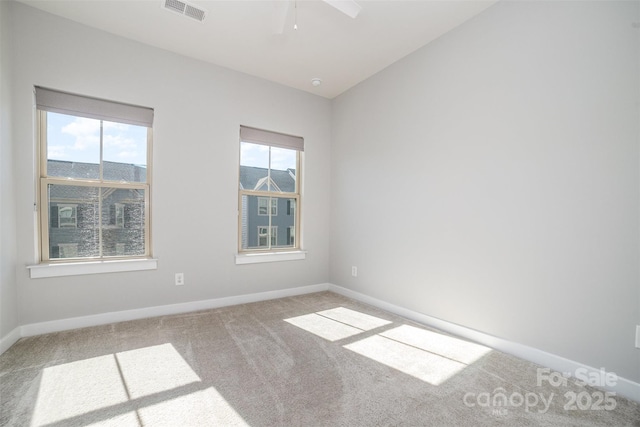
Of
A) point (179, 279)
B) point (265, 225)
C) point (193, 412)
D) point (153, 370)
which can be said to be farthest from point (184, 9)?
point (193, 412)

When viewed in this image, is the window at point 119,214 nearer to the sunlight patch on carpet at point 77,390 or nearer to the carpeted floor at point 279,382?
the carpeted floor at point 279,382

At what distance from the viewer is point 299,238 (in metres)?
3.94

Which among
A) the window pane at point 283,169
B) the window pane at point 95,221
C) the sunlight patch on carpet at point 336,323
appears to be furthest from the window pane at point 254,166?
the sunlight patch on carpet at point 336,323

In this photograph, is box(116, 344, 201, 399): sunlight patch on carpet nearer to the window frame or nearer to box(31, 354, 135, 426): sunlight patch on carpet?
box(31, 354, 135, 426): sunlight patch on carpet

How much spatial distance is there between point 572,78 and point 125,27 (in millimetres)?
3676

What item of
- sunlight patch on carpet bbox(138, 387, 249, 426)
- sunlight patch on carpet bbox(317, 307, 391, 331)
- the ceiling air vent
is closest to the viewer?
sunlight patch on carpet bbox(138, 387, 249, 426)

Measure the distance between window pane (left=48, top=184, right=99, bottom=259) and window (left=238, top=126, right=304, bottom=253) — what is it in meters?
1.41

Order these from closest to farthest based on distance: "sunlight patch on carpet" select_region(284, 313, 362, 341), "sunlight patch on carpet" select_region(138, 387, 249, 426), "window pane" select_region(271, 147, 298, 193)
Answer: "sunlight patch on carpet" select_region(138, 387, 249, 426) < "sunlight patch on carpet" select_region(284, 313, 362, 341) < "window pane" select_region(271, 147, 298, 193)

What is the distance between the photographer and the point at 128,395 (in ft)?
5.45

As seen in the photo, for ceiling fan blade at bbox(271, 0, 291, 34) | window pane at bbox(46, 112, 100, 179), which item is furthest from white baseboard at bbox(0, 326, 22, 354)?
ceiling fan blade at bbox(271, 0, 291, 34)

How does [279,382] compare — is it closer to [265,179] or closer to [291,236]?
[291,236]

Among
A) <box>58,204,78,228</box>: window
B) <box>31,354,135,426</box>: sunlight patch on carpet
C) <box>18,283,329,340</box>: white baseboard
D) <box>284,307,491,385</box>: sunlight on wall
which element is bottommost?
<box>284,307,491,385</box>: sunlight on wall

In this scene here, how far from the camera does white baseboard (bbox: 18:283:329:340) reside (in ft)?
8.04

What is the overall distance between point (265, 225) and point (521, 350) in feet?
9.43
